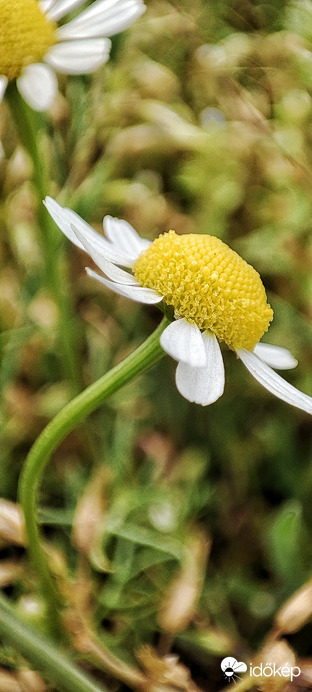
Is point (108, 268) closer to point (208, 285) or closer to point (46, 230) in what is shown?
point (208, 285)

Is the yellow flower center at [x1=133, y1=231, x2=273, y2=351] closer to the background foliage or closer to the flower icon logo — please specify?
the background foliage

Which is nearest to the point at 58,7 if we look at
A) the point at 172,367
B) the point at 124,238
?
the point at 124,238

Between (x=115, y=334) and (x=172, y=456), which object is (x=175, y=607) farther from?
(x=115, y=334)

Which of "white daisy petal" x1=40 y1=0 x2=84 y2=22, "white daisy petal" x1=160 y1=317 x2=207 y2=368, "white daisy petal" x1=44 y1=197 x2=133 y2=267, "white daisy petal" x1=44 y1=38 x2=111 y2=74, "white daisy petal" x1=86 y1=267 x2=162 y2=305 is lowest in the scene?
"white daisy petal" x1=160 y1=317 x2=207 y2=368

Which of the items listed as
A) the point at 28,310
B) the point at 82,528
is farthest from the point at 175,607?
the point at 28,310

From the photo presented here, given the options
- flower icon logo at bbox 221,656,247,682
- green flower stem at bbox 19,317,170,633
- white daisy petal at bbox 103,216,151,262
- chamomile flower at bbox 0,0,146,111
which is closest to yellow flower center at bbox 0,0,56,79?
chamomile flower at bbox 0,0,146,111

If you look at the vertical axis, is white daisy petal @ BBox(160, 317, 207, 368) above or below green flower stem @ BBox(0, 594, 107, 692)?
above
